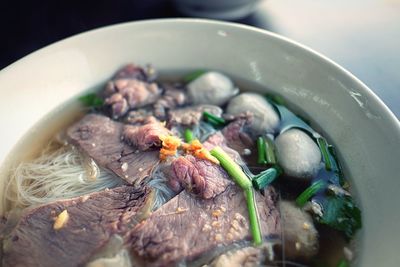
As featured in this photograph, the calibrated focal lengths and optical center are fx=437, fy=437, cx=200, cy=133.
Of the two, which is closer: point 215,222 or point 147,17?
point 215,222

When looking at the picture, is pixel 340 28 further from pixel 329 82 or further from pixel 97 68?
pixel 97 68

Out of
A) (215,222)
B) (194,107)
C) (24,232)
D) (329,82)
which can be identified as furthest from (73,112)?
(329,82)

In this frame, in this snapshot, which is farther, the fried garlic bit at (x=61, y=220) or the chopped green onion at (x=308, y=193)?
the chopped green onion at (x=308, y=193)

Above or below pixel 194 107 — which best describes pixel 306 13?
above

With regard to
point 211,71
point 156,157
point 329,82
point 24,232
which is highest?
point 329,82

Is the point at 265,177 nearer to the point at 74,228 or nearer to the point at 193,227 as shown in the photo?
the point at 193,227

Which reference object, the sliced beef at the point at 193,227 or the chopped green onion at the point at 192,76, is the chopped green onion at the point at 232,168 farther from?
the chopped green onion at the point at 192,76

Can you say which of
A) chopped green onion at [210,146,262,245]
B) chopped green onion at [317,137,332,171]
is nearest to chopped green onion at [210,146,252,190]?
chopped green onion at [210,146,262,245]

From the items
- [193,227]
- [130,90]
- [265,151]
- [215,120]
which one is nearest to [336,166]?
[265,151]

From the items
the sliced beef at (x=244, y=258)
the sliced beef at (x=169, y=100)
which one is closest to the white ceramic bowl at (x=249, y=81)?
the sliced beef at (x=169, y=100)
